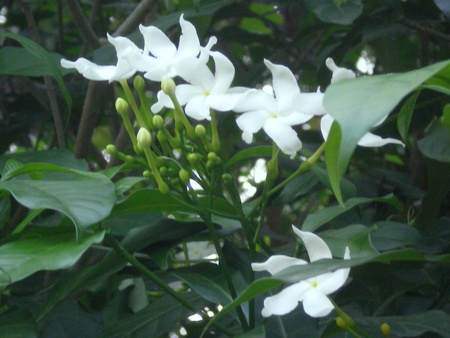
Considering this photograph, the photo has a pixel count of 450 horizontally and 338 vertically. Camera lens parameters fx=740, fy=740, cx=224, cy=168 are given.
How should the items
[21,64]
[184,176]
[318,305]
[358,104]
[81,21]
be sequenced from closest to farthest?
1. [358,104]
2. [318,305]
3. [184,176]
4. [21,64]
5. [81,21]

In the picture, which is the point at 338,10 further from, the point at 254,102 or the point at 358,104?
the point at 358,104

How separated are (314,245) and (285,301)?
6 centimetres

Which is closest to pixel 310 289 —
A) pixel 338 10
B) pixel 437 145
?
pixel 437 145

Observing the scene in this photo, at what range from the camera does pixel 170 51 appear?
0.75 meters

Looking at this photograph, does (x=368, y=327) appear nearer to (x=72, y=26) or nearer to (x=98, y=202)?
(x=98, y=202)

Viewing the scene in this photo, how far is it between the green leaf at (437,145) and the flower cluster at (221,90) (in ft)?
0.72

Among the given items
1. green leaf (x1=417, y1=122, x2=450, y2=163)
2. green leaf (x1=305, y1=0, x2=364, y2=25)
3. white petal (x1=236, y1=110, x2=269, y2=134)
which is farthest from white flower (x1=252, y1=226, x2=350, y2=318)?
green leaf (x1=305, y1=0, x2=364, y2=25)

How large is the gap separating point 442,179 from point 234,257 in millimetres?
400

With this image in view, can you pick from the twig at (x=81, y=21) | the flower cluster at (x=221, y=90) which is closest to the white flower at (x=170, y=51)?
the flower cluster at (x=221, y=90)

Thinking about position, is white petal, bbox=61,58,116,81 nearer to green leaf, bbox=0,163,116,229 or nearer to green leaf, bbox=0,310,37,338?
green leaf, bbox=0,163,116,229

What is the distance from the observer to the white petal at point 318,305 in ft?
2.04

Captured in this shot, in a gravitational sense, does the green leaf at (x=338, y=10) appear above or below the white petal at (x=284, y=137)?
below

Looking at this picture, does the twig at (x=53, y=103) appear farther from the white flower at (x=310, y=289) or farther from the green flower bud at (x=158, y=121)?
the white flower at (x=310, y=289)

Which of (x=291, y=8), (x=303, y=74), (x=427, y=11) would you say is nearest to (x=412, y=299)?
(x=427, y=11)
